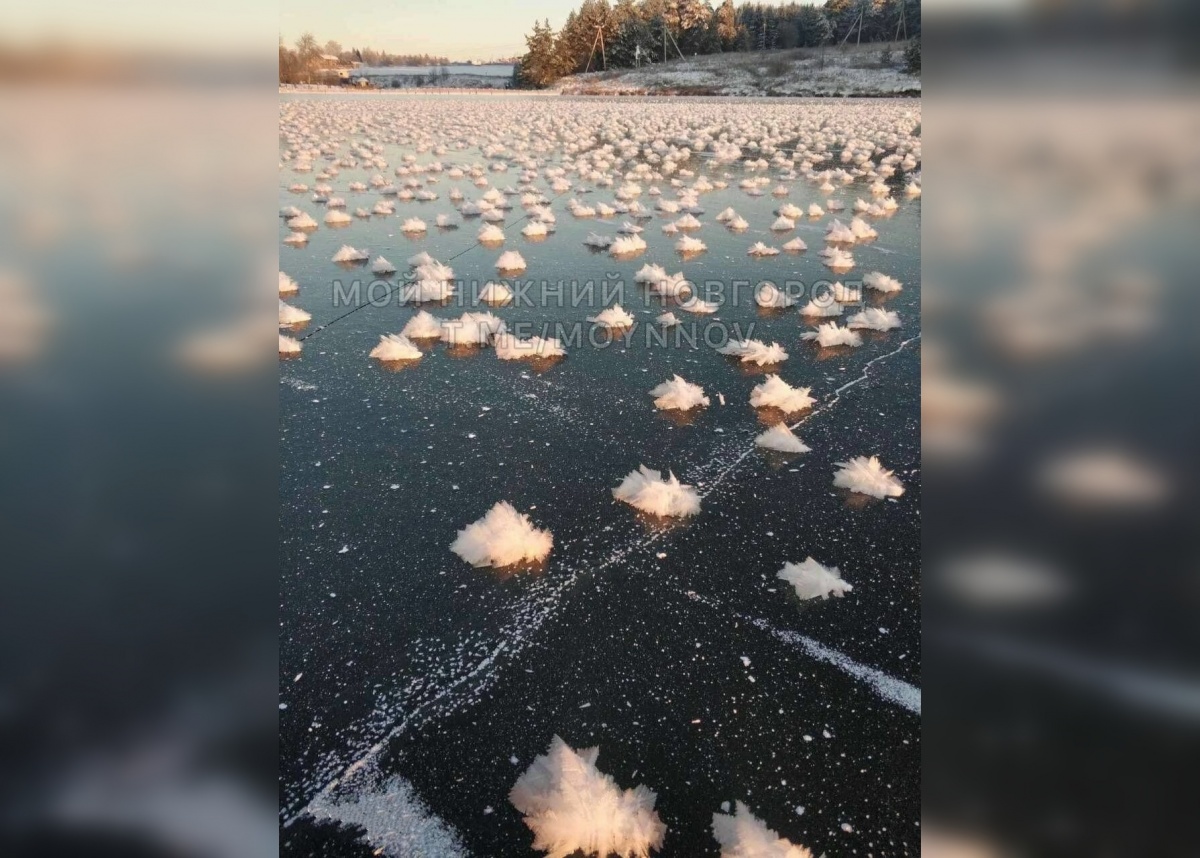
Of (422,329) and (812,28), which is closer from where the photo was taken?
(422,329)

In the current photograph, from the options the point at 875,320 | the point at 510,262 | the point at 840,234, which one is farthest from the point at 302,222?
the point at 875,320

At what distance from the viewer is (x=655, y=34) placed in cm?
5366

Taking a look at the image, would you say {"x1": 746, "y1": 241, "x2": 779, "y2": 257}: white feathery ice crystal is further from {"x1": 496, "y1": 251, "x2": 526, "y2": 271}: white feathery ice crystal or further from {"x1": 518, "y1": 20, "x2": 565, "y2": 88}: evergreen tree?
{"x1": 518, "y1": 20, "x2": 565, "y2": 88}: evergreen tree

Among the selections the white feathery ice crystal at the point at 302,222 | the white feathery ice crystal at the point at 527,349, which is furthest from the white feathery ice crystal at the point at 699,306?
the white feathery ice crystal at the point at 302,222

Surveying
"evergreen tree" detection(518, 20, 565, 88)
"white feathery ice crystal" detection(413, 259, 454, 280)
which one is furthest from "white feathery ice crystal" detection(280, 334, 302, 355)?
"evergreen tree" detection(518, 20, 565, 88)

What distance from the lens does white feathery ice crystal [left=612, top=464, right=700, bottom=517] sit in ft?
8.57

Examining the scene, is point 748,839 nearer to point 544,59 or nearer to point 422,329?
point 422,329

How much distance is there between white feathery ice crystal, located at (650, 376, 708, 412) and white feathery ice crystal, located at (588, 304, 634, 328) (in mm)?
1113

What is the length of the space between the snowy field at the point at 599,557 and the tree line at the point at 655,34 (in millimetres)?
53163

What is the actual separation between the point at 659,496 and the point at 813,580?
65 centimetres

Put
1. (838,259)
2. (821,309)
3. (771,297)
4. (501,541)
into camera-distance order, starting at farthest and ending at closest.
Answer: (838,259) < (771,297) < (821,309) < (501,541)
